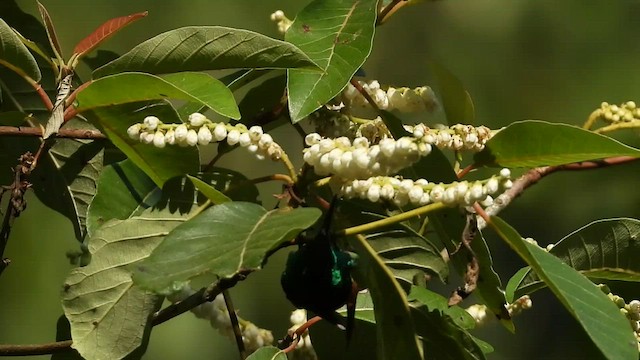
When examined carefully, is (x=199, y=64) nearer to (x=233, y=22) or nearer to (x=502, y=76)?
(x=233, y=22)

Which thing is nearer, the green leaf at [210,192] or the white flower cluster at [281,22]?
the green leaf at [210,192]

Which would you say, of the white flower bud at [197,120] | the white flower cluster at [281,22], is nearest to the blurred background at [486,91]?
the white flower cluster at [281,22]

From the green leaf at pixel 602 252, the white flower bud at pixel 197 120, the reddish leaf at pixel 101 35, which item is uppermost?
the reddish leaf at pixel 101 35

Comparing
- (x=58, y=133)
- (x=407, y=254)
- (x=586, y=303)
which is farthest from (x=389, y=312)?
(x=58, y=133)

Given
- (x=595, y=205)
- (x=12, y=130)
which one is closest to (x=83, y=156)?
(x=12, y=130)

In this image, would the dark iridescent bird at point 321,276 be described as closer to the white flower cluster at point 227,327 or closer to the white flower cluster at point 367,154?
the white flower cluster at point 367,154

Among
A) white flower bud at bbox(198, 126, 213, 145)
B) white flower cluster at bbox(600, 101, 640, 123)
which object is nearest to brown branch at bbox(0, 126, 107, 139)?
white flower bud at bbox(198, 126, 213, 145)
